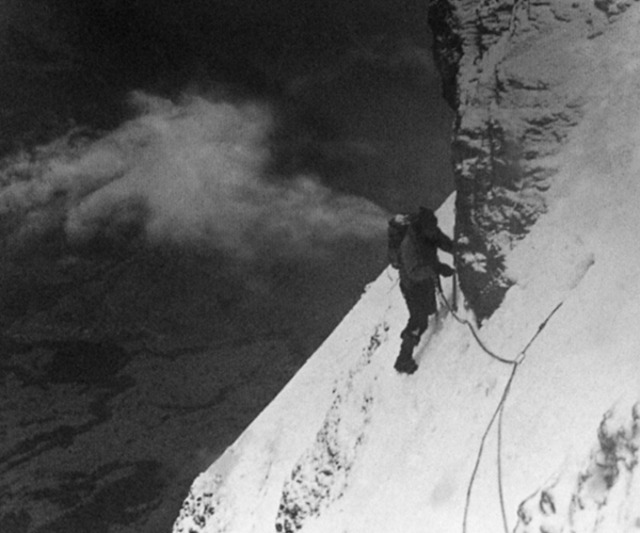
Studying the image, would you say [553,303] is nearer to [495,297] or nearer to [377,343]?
[495,297]

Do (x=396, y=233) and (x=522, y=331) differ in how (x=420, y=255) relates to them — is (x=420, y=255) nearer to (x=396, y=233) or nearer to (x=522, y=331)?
(x=396, y=233)

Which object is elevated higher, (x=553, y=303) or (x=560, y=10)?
(x=560, y=10)

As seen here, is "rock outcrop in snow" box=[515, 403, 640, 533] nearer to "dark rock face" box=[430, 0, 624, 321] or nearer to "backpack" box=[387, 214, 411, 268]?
"dark rock face" box=[430, 0, 624, 321]

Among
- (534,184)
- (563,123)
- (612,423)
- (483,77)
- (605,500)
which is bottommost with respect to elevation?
(605,500)

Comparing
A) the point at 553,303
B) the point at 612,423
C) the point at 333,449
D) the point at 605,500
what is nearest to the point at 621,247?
the point at 553,303

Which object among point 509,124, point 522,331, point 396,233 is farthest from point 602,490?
point 396,233
